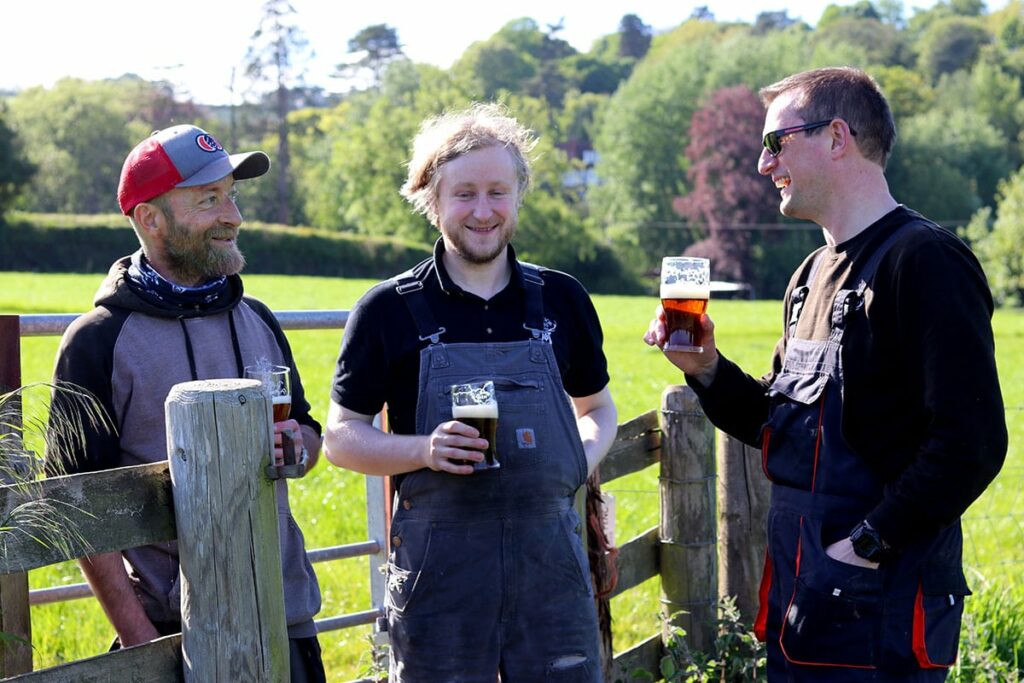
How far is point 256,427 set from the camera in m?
2.53

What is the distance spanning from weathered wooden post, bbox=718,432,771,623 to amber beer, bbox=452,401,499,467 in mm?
2030

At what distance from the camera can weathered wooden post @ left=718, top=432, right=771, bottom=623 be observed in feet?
15.5

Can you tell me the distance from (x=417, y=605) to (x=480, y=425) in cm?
54

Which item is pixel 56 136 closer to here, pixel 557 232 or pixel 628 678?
pixel 557 232

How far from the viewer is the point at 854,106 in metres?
3.20

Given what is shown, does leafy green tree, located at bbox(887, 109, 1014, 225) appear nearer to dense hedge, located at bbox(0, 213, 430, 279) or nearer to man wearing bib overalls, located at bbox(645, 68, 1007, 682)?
dense hedge, located at bbox(0, 213, 430, 279)

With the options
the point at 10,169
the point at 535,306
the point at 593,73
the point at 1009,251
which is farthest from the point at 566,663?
the point at 593,73

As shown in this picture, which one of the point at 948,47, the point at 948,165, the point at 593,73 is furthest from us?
the point at 593,73

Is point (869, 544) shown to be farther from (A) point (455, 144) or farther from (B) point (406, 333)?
(A) point (455, 144)

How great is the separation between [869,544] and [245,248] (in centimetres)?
5417

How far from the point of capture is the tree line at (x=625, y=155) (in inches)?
2911

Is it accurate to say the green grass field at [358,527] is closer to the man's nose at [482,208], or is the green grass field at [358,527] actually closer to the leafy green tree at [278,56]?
the man's nose at [482,208]

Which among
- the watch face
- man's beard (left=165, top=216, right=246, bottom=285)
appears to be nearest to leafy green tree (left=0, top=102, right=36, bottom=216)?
man's beard (left=165, top=216, right=246, bottom=285)

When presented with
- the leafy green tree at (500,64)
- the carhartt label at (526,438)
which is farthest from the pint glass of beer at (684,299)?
the leafy green tree at (500,64)
